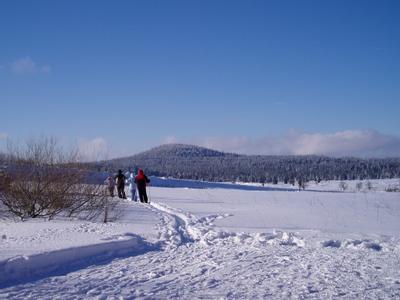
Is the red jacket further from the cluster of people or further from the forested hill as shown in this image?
the forested hill

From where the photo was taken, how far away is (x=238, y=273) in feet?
26.2

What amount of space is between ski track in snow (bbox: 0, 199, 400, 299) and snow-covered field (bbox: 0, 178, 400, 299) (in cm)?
2

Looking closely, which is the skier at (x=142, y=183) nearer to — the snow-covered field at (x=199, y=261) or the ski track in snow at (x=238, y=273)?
the snow-covered field at (x=199, y=261)

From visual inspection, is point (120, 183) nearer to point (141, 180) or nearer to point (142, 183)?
point (142, 183)

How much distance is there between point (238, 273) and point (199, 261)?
1.21 m

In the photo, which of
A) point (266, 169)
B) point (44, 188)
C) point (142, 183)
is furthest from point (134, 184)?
point (266, 169)

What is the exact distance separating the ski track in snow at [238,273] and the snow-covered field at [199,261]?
0.05 ft

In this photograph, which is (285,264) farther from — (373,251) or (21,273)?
(21,273)

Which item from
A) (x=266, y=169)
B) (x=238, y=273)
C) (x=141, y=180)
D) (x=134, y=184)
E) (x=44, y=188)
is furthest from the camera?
(x=266, y=169)

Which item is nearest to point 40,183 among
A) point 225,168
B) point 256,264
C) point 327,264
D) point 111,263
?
point 111,263

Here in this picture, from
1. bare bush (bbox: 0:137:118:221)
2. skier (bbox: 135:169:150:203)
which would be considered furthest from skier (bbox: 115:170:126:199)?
bare bush (bbox: 0:137:118:221)

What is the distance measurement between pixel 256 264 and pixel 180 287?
91.8 inches

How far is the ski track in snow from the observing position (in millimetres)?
6641

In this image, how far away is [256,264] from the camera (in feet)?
28.9
